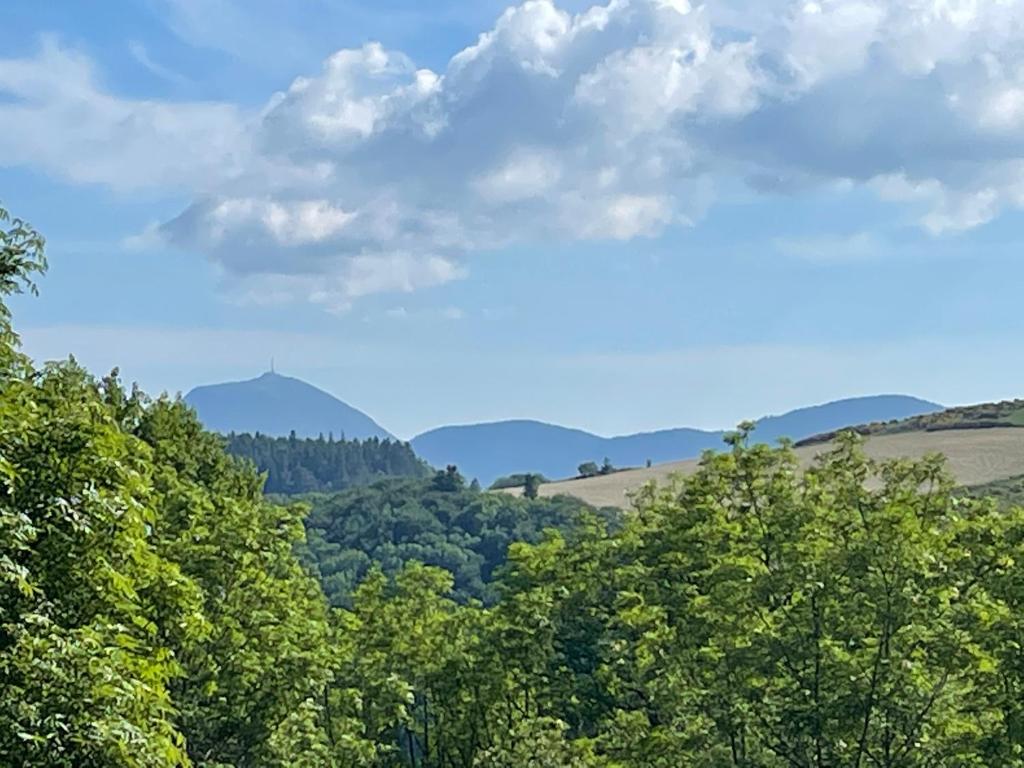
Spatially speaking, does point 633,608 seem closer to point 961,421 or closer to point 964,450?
point 964,450

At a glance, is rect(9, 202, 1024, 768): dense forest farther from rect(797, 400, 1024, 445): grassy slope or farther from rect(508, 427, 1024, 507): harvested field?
rect(797, 400, 1024, 445): grassy slope

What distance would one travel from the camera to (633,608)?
96.3ft

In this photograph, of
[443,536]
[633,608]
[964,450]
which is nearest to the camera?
[633,608]

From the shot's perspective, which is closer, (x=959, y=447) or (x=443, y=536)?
(x=959, y=447)

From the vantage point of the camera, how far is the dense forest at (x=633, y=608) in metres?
11.7

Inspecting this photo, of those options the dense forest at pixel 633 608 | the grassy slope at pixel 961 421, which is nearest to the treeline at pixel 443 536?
the grassy slope at pixel 961 421

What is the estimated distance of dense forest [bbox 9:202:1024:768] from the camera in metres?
11.7

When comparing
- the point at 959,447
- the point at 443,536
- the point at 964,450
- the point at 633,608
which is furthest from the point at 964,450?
the point at 633,608

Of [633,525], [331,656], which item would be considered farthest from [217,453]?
[633,525]

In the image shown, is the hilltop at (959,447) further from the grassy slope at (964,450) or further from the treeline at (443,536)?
the treeline at (443,536)

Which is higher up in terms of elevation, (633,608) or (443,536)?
(443,536)

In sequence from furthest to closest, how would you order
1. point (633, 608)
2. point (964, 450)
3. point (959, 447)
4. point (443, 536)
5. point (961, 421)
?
1. point (443, 536)
2. point (961, 421)
3. point (959, 447)
4. point (964, 450)
5. point (633, 608)

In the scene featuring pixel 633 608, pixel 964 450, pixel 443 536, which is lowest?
pixel 633 608

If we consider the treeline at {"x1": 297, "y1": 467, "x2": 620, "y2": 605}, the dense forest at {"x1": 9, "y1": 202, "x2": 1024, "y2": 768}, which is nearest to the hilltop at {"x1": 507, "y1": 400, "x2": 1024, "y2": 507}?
the treeline at {"x1": 297, "y1": 467, "x2": 620, "y2": 605}
